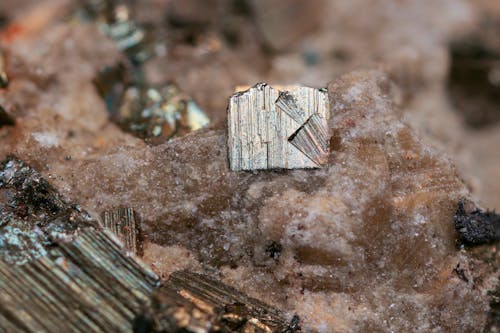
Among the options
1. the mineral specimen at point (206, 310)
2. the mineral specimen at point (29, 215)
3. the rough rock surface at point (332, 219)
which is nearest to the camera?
the mineral specimen at point (206, 310)

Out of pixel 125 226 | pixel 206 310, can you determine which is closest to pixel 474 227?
pixel 206 310

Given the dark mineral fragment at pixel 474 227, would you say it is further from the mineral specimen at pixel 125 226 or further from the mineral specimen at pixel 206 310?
the mineral specimen at pixel 125 226

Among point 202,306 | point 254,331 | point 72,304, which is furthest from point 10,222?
point 254,331

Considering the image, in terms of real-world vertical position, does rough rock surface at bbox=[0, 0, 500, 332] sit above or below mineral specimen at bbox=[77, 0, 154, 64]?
below

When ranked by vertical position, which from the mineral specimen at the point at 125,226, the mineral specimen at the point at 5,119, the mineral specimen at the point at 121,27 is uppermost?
the mineral specimen at the point at 121,27

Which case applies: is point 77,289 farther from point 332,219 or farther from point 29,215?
point 332,219

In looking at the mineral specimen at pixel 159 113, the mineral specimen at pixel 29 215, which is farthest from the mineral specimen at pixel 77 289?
the mineral specimen at pixel 159 113

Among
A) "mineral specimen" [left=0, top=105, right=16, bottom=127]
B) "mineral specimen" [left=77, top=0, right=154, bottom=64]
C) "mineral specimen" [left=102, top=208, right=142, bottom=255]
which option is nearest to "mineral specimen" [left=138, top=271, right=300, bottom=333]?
"mineral specimen" [left=102, top=208, right=142, bottom=255]

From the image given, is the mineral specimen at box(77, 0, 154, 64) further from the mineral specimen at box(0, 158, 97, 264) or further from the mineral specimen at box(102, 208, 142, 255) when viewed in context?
the mineral specimen at box(102, 208, 142, 255)
